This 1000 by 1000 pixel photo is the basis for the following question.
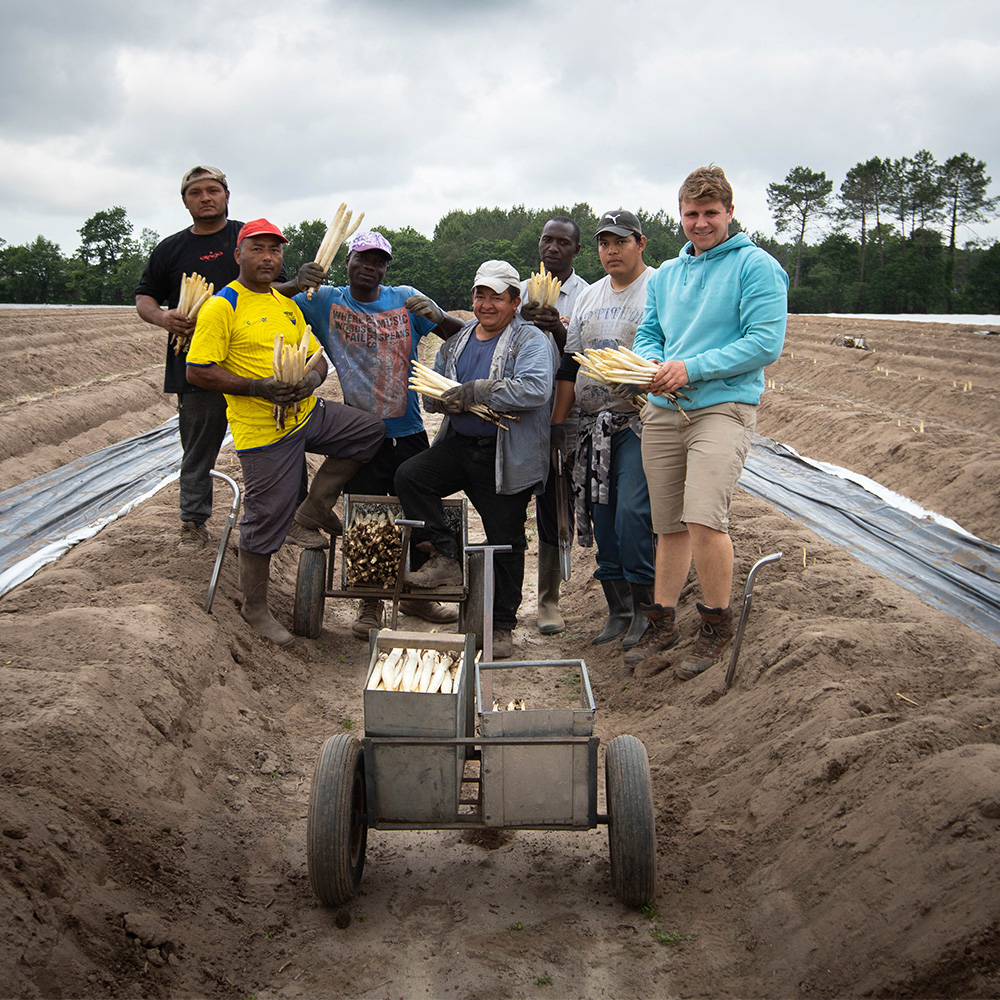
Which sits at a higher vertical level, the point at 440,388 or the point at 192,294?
the point at 192,294

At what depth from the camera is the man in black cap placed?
5.36 m

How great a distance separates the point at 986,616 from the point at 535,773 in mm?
3936

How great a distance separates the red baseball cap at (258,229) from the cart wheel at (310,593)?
1822 mm

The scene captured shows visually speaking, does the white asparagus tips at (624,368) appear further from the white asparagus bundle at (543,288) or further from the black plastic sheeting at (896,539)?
the black plastic sheeting at (896,539)

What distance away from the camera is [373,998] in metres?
2.57

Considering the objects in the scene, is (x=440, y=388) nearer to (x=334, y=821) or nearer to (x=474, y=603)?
(x=474, y=603)

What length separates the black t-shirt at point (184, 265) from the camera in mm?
5426

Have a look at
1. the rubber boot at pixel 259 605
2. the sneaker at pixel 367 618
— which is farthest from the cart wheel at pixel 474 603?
the rubber boot at pixel 259 605

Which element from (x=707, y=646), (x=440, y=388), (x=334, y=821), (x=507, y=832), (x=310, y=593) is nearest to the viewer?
(x=334, y=821)

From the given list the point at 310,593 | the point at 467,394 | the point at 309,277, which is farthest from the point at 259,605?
the point at 309,277

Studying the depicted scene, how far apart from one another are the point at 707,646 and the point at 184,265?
3.83 meters

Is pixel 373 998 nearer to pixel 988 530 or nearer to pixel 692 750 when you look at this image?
pixel 692 750

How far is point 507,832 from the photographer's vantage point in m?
3.53

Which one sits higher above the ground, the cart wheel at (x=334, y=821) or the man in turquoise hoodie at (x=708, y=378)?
the man in turquoise hoodie at (x=708, y=378)
